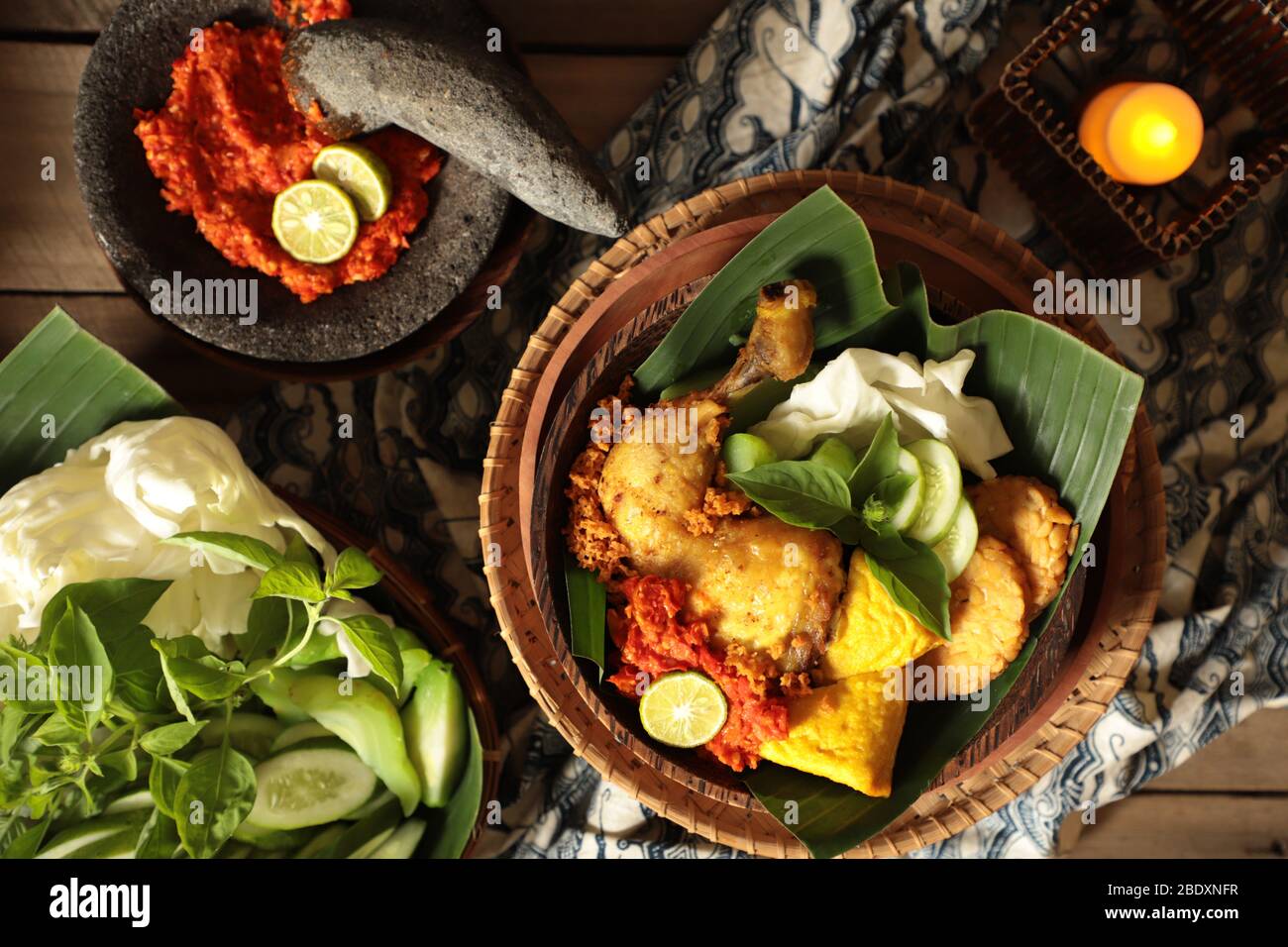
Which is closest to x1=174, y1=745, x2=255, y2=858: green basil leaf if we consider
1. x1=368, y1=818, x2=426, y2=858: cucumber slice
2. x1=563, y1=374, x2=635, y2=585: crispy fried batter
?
x1=368, y1=818, x2=426, y2=858: cucumber slice

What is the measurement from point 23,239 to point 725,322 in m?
1.60

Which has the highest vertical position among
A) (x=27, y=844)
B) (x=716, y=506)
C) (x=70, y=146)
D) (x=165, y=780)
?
(x=70, y=146)

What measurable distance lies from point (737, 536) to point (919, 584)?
0.30 metres

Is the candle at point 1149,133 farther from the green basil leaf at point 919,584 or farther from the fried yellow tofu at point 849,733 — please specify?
the fried yellow tofu at point 849,733

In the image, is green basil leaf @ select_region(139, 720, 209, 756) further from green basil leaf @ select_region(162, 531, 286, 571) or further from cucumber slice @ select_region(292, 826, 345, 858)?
cucumber slice @ select_region(292, 826, 345, 858)

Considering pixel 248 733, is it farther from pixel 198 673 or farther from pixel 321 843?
pixel 198 673

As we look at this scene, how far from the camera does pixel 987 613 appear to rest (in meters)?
1.57

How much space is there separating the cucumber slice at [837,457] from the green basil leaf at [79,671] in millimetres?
1143

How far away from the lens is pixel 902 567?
1543 millimetres

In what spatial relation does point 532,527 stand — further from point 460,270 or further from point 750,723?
point 460,270

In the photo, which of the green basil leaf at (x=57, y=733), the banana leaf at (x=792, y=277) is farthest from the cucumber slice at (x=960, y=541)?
the green basil leaf at (x=57, y=733)

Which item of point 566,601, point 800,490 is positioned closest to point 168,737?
point 566,601

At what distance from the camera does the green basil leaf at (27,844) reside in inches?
60.7
